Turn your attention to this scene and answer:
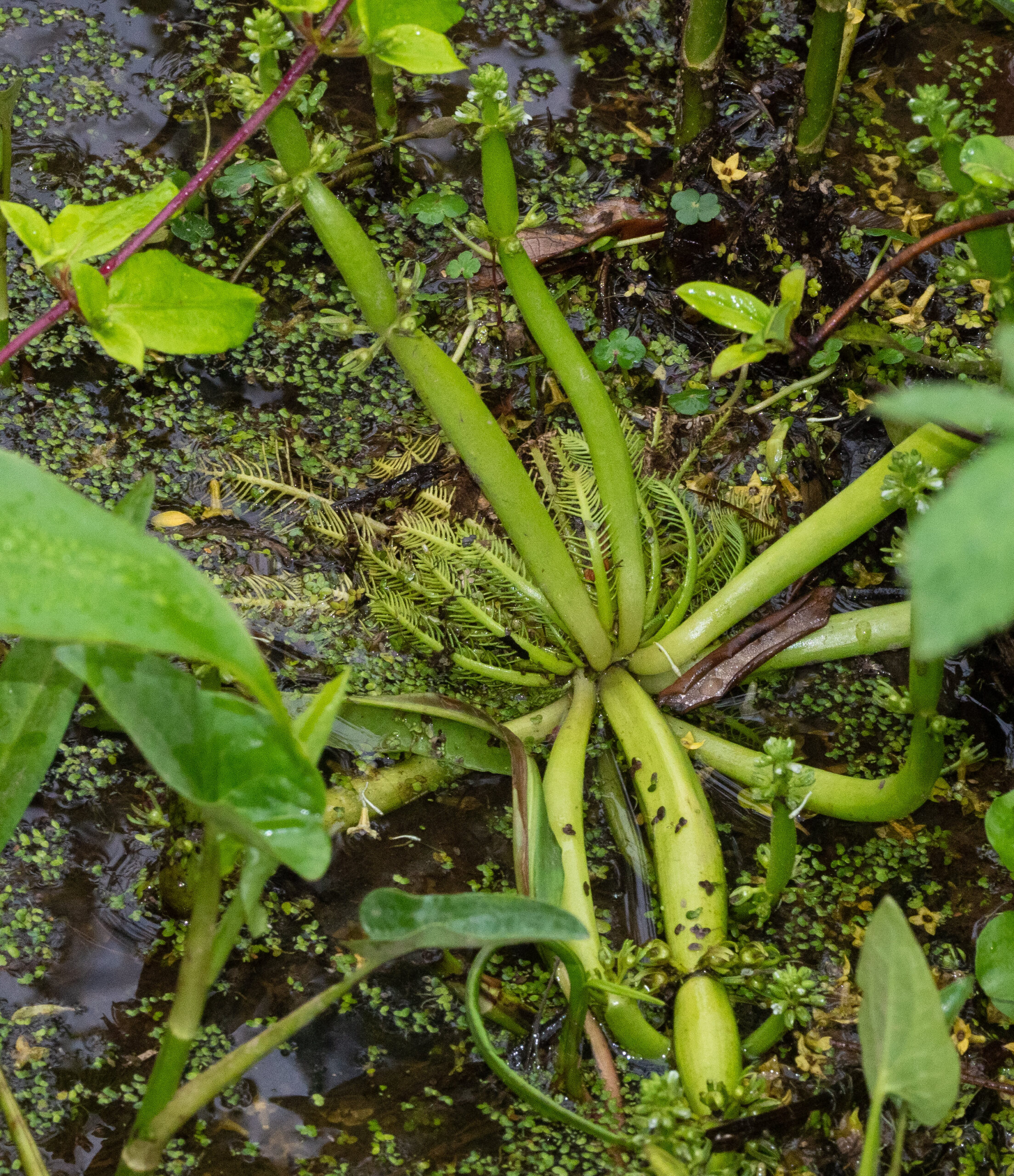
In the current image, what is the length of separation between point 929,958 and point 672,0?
2366 millimetres

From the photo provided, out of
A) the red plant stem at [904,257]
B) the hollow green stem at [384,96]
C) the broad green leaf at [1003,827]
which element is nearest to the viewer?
the red plant stem at [904,257]

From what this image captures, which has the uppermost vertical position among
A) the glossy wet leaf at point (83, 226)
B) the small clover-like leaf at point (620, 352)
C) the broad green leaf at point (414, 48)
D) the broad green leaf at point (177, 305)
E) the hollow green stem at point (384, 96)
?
the hollow green stem at point (384, 96)

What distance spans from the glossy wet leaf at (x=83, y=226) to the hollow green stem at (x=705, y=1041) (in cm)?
124

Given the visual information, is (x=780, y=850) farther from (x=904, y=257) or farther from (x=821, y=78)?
(x=821, y=78)

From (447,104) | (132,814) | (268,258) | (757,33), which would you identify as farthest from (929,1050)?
(757,33)

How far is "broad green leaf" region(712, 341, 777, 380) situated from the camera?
1.29m

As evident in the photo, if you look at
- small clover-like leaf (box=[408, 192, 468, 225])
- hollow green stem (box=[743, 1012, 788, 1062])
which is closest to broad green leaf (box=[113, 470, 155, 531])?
hollow green stem (box=[743, 1012, 788, 1062])

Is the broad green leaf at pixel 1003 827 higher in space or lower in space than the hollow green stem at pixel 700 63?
lower

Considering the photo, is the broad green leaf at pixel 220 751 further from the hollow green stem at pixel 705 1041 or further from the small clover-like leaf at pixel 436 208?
the small clover-like leaf at pixel 436 208

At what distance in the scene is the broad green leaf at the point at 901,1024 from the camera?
0.84 metres

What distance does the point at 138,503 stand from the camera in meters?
1.03

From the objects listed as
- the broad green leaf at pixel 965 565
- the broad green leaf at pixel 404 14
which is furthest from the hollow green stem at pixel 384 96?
the broad green leaf at pixel 965 565

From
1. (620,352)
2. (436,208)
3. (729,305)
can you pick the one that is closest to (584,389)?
(729,305)

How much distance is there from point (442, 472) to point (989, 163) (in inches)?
45.1
